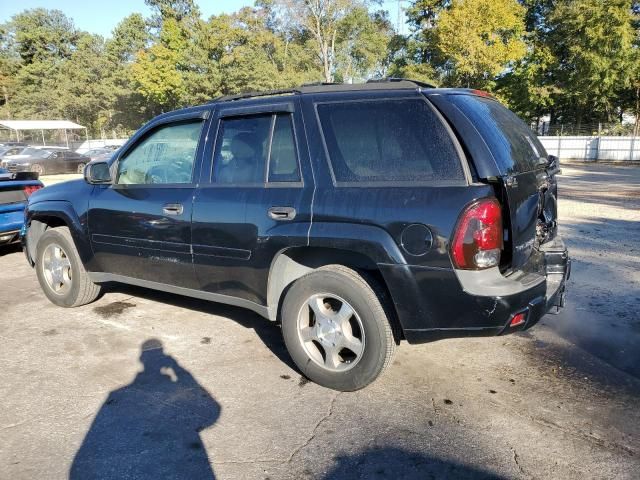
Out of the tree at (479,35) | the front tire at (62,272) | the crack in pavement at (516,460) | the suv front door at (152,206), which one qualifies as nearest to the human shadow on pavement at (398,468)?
the crack in pavement at (516,460)

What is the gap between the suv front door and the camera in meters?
3.87

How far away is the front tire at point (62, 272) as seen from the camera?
4.79 metres

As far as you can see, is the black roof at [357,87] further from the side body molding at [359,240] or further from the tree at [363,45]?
the tree at [363,45]

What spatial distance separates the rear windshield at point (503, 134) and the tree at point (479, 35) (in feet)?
95.4

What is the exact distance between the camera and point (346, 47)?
5031cm

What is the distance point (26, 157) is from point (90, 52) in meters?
→ 41.7

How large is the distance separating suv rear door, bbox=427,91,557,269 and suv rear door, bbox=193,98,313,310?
1013mm

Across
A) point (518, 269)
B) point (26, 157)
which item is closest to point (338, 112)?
point (518, 269)

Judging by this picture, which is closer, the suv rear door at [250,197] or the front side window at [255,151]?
the suv rear door at [250,197]

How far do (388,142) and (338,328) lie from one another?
121cm

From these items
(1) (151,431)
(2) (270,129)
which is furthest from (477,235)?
(1) (151,431)

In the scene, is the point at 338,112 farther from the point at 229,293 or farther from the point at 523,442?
the point at 523,442

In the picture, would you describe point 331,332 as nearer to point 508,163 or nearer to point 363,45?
point 508,163

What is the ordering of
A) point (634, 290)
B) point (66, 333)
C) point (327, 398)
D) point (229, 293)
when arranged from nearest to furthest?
point (327, 398) < point (229, 293) < point (66, 333) < point (634, 290)
